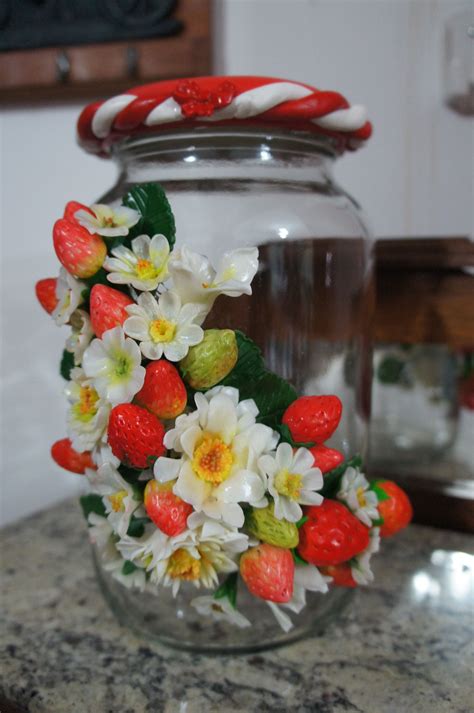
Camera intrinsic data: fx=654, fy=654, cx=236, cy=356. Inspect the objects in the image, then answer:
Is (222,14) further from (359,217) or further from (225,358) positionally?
(225,358)

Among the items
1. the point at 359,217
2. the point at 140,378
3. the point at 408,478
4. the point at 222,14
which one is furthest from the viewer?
the point at 222,14

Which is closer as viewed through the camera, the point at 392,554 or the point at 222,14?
the point at 392,554

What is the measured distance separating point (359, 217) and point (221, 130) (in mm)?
140

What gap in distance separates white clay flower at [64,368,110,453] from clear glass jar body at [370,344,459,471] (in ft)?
1.46

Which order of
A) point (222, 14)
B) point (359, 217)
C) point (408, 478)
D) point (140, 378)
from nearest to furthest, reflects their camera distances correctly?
point (140, 378)
point (359, 217)
point (408, 478)
point (222, 14)

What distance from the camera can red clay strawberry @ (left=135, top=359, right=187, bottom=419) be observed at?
388 millimetres

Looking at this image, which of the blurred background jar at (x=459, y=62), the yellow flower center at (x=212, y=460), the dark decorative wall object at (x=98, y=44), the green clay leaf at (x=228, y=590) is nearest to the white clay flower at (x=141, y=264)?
the yellow flower center at (x=212, y=460)

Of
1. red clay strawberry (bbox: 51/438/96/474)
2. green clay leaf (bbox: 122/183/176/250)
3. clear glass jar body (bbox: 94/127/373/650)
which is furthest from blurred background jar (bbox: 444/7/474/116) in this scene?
red clay strawberry (bbox: 51/438/96/474)

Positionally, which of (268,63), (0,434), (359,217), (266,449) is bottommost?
(0,434)

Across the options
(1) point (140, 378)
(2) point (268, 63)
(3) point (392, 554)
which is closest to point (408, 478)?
(3) point (392, 554)

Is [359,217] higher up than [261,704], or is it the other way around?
[359,217]

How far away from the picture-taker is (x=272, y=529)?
401 millimetres

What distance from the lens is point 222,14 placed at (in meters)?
0.79

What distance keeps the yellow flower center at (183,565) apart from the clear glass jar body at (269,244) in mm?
95
